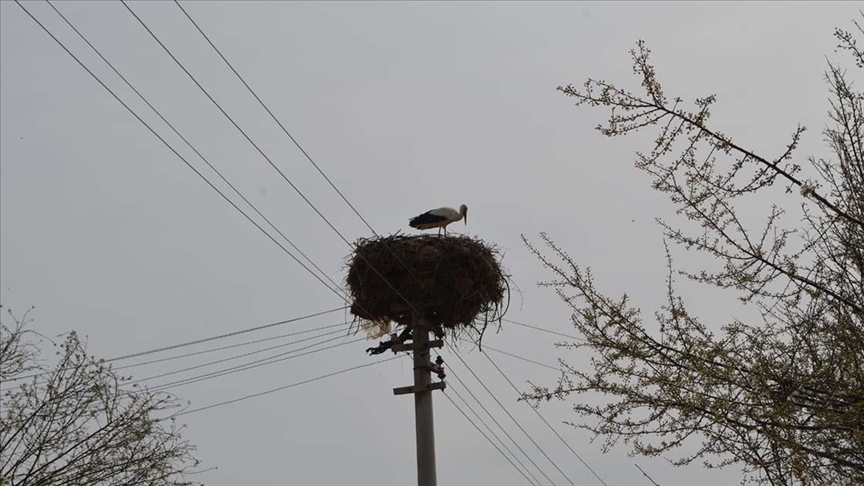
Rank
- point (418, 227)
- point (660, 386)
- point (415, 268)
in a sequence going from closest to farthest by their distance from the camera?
1. point (660, 386)
2. point (415, 268)
3. point (418, 227)

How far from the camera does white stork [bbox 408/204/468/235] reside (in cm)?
1352

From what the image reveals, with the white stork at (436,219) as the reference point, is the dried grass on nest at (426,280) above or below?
below

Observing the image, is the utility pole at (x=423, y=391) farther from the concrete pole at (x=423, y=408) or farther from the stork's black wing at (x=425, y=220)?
the stork's black wing at (x=425, y=220)

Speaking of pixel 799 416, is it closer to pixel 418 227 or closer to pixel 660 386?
pixel 660 386

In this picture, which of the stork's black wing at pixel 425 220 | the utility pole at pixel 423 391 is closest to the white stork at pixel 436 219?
the stork's black wing at pixel 425 220

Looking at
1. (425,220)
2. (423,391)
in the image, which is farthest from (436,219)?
(423,391)

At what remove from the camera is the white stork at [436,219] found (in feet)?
44.4

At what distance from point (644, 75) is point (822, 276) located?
1.29 m

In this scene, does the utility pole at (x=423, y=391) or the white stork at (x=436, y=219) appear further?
the white stork at (x=436, y=219)

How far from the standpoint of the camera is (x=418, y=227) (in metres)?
13.5

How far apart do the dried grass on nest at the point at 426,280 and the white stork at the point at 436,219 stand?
32.7 inches

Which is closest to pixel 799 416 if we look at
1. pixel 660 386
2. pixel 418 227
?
pixel 660 386

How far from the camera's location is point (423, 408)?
1202 cm

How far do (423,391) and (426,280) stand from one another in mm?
1260
